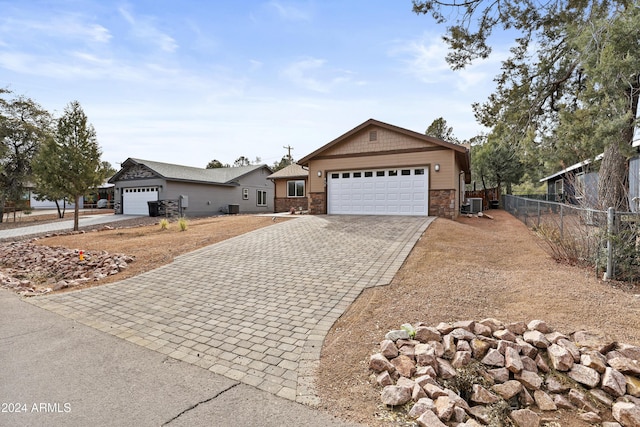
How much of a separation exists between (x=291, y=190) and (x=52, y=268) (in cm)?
1686

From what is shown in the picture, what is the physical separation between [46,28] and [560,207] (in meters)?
12.4

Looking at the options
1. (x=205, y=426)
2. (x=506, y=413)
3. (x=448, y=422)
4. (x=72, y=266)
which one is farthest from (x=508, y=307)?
(x=72, y=266)

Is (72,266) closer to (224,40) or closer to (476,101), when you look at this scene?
(224,40)

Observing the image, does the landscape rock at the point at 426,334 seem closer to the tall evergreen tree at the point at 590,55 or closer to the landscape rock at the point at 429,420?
the landscape rock at the point at 429,420

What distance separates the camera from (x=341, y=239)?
9.23 metres

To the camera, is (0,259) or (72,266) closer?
(72,266)

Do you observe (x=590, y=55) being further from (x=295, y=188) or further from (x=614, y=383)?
(x=295, y=188)

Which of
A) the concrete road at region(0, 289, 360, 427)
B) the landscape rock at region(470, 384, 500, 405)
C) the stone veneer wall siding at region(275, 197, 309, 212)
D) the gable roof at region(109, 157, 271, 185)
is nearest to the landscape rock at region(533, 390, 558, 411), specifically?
the landscape rock at region(470, 384, 500, 405)

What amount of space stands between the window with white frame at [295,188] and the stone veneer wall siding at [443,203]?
11.0 meters

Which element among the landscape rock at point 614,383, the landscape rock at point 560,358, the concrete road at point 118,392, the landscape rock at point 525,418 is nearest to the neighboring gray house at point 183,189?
the concrete road at point 118,392

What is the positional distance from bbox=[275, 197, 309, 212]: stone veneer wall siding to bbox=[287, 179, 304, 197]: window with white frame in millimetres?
312

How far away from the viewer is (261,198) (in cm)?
2988

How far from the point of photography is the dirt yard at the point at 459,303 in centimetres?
291

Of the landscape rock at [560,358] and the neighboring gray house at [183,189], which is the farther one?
the neighboring gray house at [183,189]
